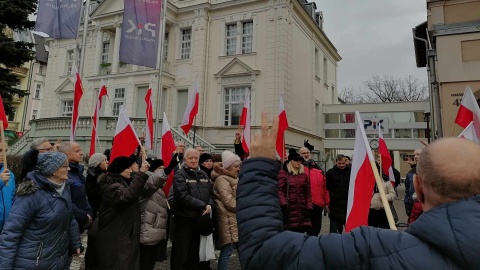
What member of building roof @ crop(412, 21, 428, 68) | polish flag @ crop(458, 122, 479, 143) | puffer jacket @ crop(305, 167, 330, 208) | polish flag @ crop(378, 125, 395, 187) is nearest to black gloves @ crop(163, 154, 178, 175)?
puffer jacket @ crop(305, 167, 330, 208)

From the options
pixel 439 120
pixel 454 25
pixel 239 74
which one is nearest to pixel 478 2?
pixel 454 25

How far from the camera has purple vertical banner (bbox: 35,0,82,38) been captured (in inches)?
470

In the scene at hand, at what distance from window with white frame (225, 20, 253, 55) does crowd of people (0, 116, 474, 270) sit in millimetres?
15245

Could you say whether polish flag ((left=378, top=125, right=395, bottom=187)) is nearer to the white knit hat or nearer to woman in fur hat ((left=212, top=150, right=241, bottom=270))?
the white knit hat

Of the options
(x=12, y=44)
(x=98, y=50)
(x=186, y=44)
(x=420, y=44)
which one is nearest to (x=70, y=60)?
(x=98, y=50)

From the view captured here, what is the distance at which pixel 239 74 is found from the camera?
21078 mm

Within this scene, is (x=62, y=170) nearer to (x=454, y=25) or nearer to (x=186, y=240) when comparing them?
(x=186, y=240)

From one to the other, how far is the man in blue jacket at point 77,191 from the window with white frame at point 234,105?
16.9 meters

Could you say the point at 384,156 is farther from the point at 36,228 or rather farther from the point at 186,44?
the point at 186,44

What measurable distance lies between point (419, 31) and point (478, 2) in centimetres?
703

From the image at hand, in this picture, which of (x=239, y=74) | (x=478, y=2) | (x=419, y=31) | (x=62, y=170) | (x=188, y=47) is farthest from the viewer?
(x=188, y=47)

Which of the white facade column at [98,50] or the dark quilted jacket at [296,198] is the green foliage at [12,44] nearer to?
the white facade column at [98,50]

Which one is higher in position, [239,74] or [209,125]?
[239,74]

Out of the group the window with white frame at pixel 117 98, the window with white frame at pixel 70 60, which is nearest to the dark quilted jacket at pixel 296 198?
the window with white frame at pixel 117 98
